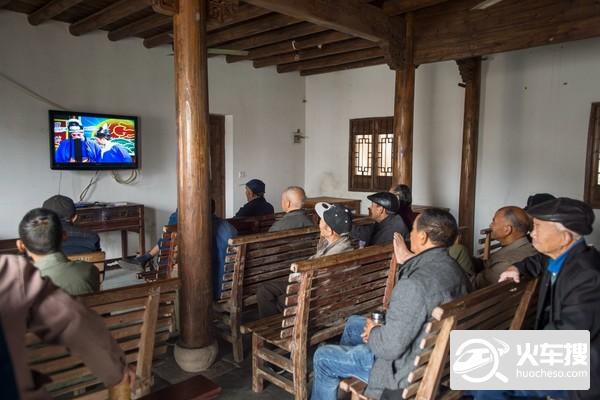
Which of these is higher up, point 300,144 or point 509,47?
point 509,47

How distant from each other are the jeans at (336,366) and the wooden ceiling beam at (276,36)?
3.81 metres

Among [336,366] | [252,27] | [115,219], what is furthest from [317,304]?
[252,27]

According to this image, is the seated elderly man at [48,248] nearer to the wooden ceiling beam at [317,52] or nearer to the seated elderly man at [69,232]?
the seated elderly man at [69,232]

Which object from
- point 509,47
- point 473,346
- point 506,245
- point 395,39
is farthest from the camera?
point 395,39

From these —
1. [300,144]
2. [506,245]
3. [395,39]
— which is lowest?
[506,245]

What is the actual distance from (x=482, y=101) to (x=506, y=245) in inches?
143

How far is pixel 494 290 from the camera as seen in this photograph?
162 cm

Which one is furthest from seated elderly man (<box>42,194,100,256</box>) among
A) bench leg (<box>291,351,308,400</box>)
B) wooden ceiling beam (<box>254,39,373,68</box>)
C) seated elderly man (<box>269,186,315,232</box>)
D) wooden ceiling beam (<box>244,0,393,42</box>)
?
wooden ceiling beam (<box>254,39,373,68</box>)

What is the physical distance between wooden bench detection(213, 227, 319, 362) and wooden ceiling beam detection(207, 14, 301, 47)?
2.65m

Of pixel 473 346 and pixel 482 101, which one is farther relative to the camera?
pixel 482 101

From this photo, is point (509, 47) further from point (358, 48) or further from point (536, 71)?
point (358, 48)

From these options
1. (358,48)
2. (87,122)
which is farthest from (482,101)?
(87,122)

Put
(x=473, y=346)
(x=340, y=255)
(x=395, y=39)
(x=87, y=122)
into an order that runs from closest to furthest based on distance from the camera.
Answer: (x=473, y=346)
(x=340, y=255)
(x=395, y=39)
(x=87, y=122)

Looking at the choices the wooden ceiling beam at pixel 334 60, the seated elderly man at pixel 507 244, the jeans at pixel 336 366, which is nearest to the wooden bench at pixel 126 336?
the jeans at pixel 336 366
